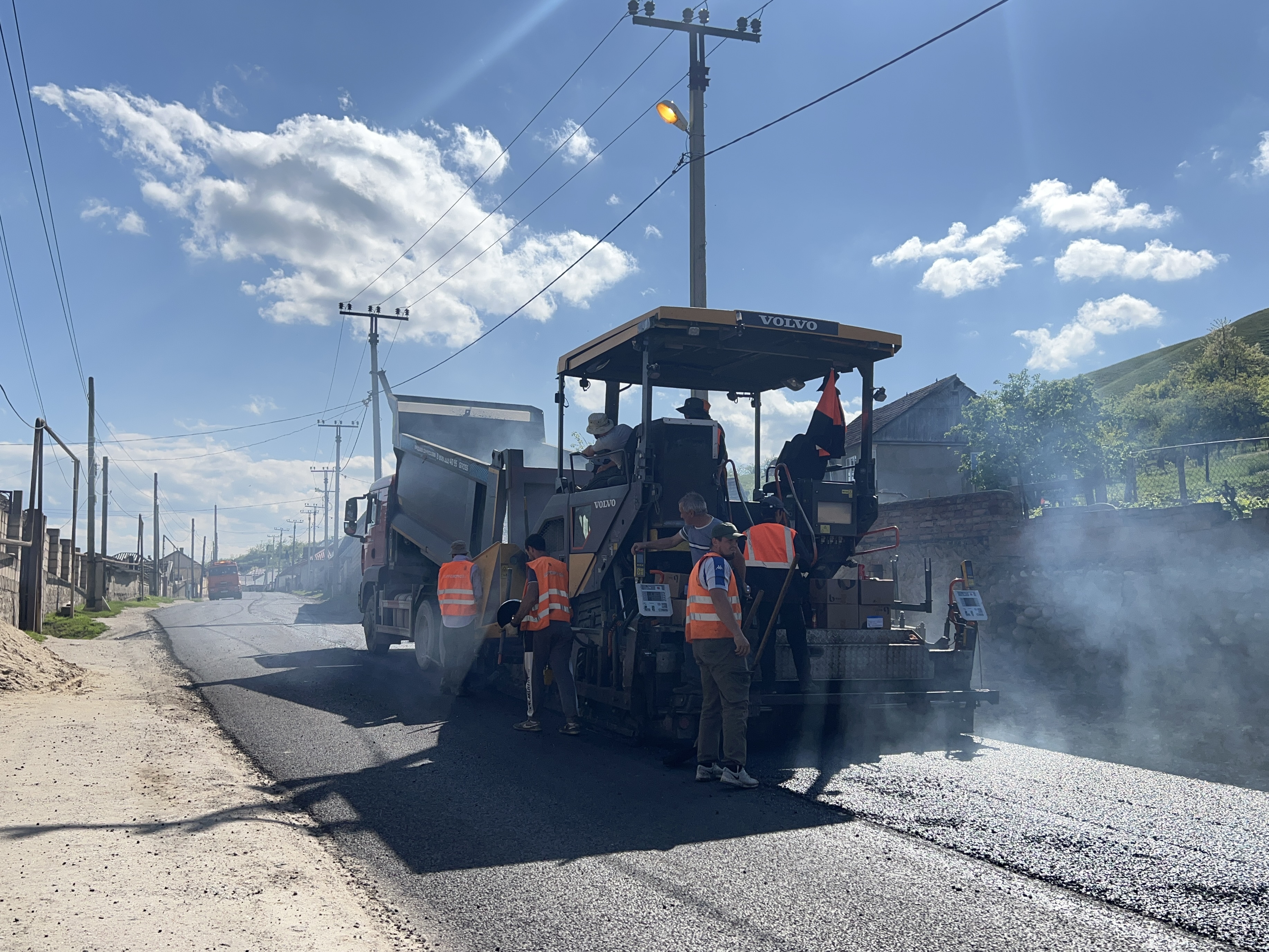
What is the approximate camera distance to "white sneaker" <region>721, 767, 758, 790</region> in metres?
5.64

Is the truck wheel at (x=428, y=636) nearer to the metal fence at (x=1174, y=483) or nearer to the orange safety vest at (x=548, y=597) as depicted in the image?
the orange safety vest at (x=548, y=597)

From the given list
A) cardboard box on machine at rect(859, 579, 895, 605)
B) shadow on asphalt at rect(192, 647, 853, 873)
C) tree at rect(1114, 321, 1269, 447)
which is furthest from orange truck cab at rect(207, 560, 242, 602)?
cardboard box on machine at rect(859, 579, 895, 605)

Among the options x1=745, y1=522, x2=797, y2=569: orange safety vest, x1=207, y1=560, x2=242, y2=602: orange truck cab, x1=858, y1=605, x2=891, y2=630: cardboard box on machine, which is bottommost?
x1=207, y1=560, x2=242, y2=602: orange truck cab

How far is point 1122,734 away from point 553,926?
280 inches

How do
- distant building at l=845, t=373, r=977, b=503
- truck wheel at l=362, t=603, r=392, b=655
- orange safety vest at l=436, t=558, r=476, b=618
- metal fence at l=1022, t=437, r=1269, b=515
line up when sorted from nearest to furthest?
orange safety vest at l=436, t=558, r=476, b=618
metal fence at l=1022, t=437, r=1269, b=515
truck wheel at l=362, t=603, r=392, b=655
distant building at l=845, t=373, r=977, b=503

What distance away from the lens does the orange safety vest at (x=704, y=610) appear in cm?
589

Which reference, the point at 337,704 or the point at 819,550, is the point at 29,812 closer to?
the point at 337,704

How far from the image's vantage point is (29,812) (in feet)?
16.1

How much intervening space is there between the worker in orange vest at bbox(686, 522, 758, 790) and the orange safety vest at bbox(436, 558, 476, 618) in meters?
4.23

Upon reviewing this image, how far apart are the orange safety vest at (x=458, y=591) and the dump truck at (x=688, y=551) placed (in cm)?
21

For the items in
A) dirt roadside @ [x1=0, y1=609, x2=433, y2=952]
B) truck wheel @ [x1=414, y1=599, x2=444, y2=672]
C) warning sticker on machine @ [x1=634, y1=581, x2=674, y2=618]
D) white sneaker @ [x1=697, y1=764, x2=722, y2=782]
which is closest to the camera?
dirt roadside @ [x1=0, y1=609, x2=433, y2=952]

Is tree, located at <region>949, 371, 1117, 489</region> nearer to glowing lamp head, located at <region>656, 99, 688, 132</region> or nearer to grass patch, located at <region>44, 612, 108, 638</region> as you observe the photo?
glowing lamp head, located at <region>656, 99, 688, 132</region>

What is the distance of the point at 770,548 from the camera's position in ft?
22.4

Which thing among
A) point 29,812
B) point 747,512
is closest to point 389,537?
point 747,512
